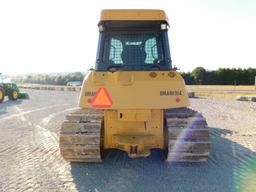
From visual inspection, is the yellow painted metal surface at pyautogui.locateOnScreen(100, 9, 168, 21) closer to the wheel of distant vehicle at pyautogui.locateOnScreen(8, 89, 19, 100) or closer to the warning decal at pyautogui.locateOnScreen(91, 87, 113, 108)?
the warning decal at pyautogui.locateOnScreen(91, 87, 113, 108)

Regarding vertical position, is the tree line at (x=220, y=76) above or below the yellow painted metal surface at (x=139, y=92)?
above

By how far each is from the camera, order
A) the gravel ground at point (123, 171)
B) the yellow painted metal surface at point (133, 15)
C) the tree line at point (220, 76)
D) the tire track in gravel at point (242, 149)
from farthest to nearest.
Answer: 1. the tree line at point (220, 76)
2. the yellow painted metal surface at point (133, 15)
3. the tire track in gravel at point (242, 149)
4. the gravel ground at point (123, 171)

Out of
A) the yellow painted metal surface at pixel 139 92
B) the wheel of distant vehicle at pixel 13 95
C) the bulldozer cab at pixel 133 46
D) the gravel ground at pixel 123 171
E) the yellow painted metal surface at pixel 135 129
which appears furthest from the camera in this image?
the wheel of distant vehicle at pixel 13 95

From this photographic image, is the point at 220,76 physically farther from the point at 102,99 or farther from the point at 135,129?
Result: the point at 102,99

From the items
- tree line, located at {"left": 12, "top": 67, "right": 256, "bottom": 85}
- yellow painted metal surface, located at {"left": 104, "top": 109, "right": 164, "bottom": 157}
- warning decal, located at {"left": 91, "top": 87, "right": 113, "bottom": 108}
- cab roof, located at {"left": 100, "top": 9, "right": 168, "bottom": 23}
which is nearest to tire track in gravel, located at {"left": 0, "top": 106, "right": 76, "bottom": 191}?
yellow painted metal surface, located at {"left": 104, "top": 109, "right": 164, "bottom": 157}

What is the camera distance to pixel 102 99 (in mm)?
5730

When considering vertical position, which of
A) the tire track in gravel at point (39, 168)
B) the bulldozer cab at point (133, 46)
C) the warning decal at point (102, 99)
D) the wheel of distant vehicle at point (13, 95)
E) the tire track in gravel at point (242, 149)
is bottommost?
the tire track in gravel at point (39, 168)

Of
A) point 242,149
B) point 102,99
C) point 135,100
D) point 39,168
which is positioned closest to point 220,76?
point 242,149

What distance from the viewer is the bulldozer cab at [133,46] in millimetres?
6445

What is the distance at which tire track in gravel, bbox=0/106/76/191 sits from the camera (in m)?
5.02

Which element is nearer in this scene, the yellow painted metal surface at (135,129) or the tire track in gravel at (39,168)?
the tire track in gravel at (39,168)

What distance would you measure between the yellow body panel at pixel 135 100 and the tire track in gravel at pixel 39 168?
1.17 meters

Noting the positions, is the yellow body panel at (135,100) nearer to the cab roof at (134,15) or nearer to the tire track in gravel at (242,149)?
the cab roof at (134,15)

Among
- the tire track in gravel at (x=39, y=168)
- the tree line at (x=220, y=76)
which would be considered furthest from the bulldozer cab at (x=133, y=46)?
the tree line at (x=220, y=76)
